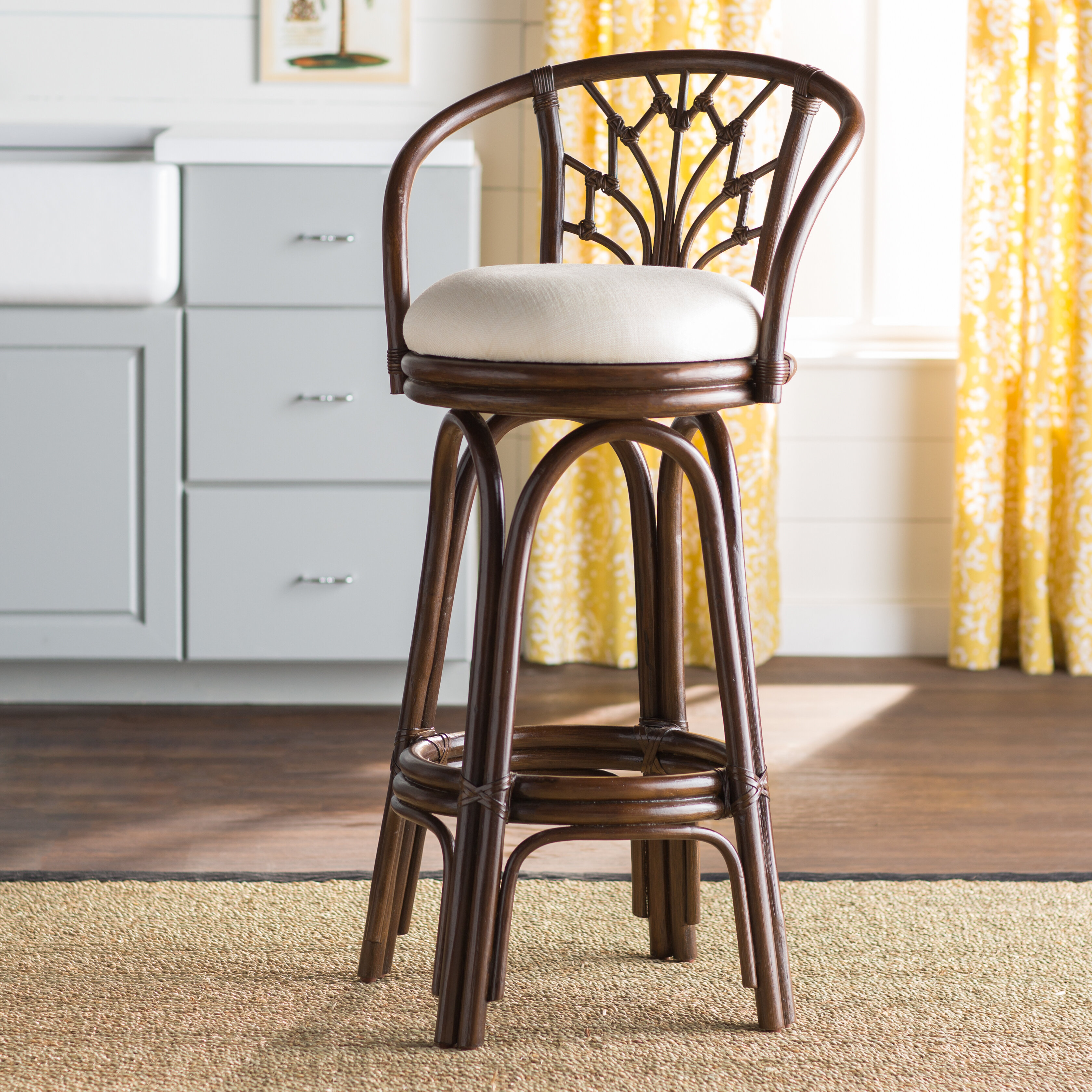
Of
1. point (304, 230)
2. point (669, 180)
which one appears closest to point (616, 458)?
point (304, 230)

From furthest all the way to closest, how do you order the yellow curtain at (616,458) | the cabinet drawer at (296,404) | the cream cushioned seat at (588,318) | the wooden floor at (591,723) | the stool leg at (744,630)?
the yellow curtain at (616,458) < the cabinet drawer at (296,404) < the wooden floor at (591,723) < the stool leg at (744,630) < the cream cushioned seat at (588,318)

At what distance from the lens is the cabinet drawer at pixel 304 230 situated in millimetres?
2109

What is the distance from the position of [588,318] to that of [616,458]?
1563 mm

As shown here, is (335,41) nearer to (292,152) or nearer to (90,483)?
(292,152)

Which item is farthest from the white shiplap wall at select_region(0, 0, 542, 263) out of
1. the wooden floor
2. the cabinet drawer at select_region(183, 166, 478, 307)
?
the wooden floor

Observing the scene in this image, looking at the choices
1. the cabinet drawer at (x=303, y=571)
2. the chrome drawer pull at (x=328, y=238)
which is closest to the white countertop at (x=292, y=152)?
the chrome drawer pull at (x=328, y=238)

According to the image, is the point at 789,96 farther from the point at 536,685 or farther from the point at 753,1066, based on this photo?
the point at 753,1066

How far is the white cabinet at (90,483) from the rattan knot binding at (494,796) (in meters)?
1.27

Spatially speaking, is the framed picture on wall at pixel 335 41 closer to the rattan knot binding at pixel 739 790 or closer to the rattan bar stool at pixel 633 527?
the rattan bar stool at pixel 633 527

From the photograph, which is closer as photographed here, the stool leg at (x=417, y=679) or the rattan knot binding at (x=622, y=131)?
the stool leg at (x=417, y=679)

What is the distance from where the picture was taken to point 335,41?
262cm

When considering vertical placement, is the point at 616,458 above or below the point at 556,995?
above

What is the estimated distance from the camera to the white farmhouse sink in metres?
2.03

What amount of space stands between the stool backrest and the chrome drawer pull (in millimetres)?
867
